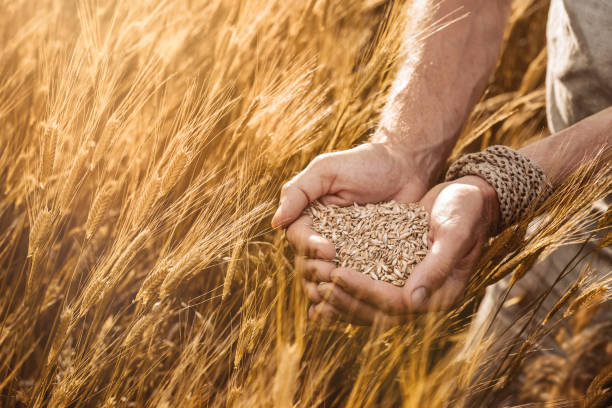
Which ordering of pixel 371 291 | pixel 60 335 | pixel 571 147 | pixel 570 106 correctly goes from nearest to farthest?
pixel 60 335 → pixel 371 291 → pixel 571 147 → pixel 570 106

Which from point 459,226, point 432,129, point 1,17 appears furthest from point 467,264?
point 1,17

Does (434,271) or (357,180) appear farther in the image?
(357,180)

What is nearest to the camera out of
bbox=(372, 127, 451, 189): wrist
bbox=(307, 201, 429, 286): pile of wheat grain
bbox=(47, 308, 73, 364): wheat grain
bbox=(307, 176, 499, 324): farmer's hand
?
bbox=(47, 308, 73, 364): wheat grain

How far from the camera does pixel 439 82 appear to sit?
0.99 m

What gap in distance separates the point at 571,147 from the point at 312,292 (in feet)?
1.83

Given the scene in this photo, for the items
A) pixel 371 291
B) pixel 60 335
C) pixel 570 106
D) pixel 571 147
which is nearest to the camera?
pixel 60 335

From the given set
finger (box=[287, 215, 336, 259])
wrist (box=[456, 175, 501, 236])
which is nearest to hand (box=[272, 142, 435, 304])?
finger (box=[287, 215, 336, 259])

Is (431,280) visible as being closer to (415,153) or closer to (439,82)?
(415,153)

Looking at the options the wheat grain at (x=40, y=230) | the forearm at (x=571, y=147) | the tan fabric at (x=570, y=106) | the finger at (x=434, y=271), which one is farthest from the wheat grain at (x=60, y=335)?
the forearm at (x=571, y=147)

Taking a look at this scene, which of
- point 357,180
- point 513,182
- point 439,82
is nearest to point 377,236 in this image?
point 357,180

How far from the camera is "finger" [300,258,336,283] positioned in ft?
2.50

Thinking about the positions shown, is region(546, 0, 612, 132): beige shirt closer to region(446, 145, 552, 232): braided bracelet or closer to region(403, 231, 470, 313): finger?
region(446, 145, 552, 232): braided bracelet

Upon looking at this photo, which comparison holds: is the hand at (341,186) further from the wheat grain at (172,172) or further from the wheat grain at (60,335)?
the wheat grain at (60,335)

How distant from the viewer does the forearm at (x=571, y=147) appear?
31.2 inches
